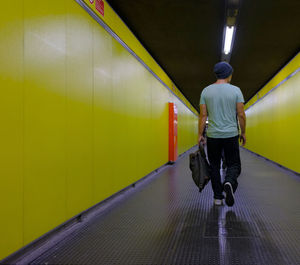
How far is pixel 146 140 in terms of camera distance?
5.50m

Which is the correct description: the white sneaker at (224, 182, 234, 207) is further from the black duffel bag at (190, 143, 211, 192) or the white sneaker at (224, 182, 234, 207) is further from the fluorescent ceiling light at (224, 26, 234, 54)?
the fluorescent ceiling light at (224, 26, 234, 54)

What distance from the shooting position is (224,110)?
9.98 ft

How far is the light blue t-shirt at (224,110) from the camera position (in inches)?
119

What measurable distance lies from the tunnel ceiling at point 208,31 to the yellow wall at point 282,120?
58 cm

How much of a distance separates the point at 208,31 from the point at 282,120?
11.5 ft

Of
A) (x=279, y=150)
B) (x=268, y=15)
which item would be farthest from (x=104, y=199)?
(x=279, y=150)

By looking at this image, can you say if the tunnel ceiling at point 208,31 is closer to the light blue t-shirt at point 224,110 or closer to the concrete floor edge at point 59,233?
the light blue t-shirt at point 224,110

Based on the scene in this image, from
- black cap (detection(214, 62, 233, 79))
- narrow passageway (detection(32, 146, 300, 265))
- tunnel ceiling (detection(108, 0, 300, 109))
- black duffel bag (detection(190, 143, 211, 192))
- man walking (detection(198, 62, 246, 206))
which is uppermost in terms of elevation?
tunnel ceiling (detection(108, 0, 300, 109))

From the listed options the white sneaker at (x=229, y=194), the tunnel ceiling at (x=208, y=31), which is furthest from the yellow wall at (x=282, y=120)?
the white sneaker at (x=229, y=194)

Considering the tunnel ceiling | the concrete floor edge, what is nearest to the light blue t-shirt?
the concrete floor edge

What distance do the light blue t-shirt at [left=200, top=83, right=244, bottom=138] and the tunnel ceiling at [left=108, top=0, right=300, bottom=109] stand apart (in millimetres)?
1633

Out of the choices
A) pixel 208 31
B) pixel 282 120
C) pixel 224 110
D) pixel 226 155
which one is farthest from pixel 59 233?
pixel 282 120

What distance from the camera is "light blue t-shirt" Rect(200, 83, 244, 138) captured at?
303 centimetres

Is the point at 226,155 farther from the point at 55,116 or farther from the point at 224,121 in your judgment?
the point at 55,116
